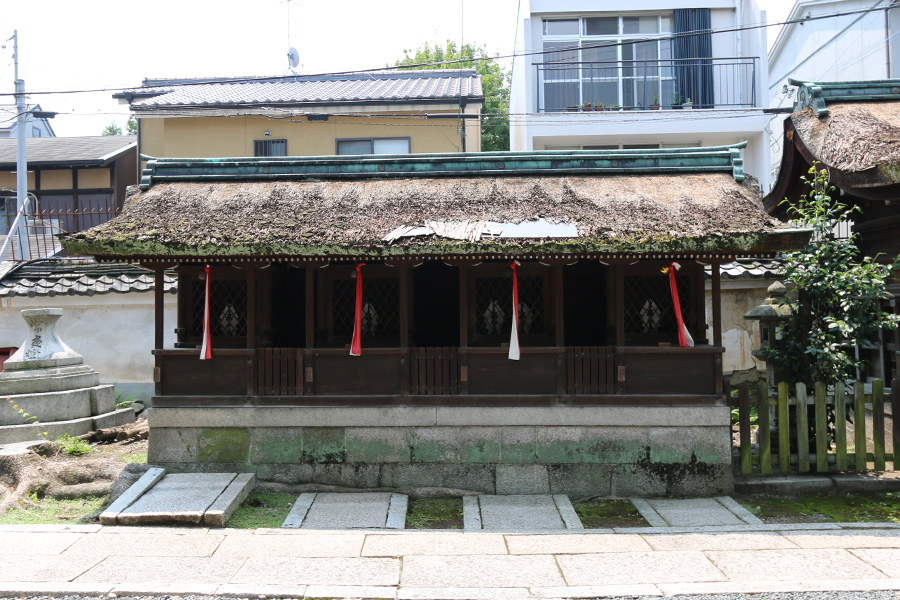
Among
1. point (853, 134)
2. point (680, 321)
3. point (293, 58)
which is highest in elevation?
point (293, 58)

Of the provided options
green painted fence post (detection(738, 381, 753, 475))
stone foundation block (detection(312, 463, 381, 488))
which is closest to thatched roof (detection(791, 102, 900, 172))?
A: green painted fence post (detection(738, 381, 753, 475))

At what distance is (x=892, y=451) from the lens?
10461 millimetres

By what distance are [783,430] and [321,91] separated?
18.0 meters

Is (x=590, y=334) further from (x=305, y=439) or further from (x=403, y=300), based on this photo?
(x=305, y=439)

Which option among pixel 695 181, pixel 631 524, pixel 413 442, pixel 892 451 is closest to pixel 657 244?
pixel 695 181

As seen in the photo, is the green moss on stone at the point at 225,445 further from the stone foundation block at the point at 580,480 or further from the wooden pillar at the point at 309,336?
the stone foundation block at the point at 580,480

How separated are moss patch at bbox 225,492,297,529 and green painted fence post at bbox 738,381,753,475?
648 cm

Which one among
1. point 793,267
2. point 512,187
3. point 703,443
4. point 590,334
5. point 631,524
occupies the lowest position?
point 631,524

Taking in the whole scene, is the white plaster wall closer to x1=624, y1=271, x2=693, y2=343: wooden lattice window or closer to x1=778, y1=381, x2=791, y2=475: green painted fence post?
x1=624, y1=271, x2=693, y2=343: wooden lattice window

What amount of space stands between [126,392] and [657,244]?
1239 centimetres

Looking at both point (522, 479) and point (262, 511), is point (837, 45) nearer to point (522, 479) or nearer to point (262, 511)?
point (522, 479)

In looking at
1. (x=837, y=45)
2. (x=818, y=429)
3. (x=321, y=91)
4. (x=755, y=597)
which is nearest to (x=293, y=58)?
(x=321, y=91)

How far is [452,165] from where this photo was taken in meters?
11.2

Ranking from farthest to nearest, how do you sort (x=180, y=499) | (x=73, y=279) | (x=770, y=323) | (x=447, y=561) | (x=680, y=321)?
(x=73, y=279)
(x=770, y=323)
(x=680, y=321)
(x=180, y=499)
(x=447, y=561)
